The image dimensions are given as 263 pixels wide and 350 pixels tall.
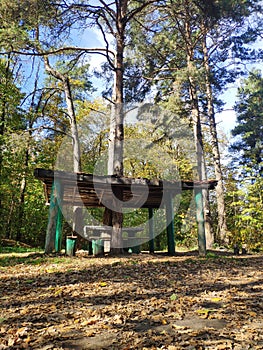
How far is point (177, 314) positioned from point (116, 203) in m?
5.38

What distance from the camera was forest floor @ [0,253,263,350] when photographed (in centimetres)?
202

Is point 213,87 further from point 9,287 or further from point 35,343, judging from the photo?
point 35,343

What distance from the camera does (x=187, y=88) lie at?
12.3 metres

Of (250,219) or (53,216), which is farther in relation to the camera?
(250,219)

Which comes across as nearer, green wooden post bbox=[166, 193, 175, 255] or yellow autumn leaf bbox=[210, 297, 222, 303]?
yellow autumn leaf bbox=[210, 297, 222, 303]

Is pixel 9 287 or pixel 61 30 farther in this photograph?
pixel 61 30

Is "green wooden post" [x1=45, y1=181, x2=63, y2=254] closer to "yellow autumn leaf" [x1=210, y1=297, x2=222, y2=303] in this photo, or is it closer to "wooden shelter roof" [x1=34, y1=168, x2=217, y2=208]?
"wooden shelter roof" [x1=34, y1=168, x2=217, y2=208]

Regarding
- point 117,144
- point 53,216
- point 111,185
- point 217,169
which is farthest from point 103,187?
point 217,169

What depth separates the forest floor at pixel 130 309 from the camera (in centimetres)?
202

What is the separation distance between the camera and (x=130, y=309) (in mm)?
2760

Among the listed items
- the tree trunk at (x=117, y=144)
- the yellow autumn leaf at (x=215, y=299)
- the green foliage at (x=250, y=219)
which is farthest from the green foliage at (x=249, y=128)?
the yellow autumn leaf at (x=215, y=299)

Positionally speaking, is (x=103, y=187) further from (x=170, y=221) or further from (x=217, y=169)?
(x=217, y=169)

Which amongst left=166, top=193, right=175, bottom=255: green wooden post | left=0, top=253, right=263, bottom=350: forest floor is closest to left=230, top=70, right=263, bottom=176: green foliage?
left=166, top=193, right=175, bottom=255: green wooden post

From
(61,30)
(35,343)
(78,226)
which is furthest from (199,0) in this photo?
(35,343)
